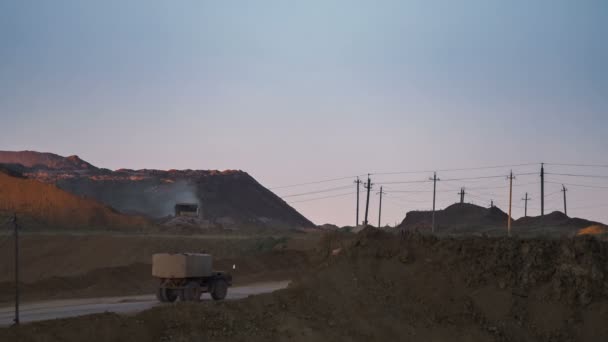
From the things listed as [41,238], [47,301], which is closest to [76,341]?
[47,301]

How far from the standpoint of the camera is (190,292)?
28312 millimetres

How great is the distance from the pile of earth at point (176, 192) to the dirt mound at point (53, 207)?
3389 centimetres

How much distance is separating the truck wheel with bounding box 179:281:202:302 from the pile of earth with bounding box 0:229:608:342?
7.50 meters

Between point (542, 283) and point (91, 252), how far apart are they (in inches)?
1878

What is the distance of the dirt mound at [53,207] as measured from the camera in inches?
3526

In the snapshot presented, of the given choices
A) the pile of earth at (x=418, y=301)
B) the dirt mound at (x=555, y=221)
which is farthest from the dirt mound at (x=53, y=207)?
the pile of earth at (x=418, y=301)

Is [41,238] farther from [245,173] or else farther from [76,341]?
[245,173]

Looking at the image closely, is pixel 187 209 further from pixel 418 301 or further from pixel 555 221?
pixel 418 301

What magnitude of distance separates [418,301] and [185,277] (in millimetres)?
10696

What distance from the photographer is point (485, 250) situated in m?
22.5

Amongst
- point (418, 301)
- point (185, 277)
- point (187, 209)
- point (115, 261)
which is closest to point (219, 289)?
point (185, 277)

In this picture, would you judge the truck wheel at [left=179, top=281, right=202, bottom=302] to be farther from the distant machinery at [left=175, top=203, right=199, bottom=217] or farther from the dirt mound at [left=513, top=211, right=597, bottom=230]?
the dirt mound at [left=513, top=211, right=597, bottom=230]

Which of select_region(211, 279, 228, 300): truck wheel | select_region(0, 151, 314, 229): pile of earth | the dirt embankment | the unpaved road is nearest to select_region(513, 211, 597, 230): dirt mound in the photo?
select_region(0, 151, 314, 229): pile of earth

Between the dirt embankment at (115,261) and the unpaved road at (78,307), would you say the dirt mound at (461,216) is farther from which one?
the unpaved road at (78,307)
